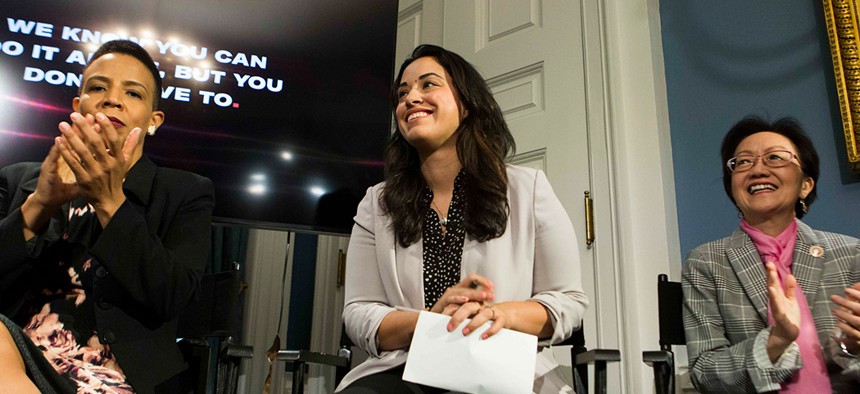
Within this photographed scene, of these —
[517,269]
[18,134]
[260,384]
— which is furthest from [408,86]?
[18,134]

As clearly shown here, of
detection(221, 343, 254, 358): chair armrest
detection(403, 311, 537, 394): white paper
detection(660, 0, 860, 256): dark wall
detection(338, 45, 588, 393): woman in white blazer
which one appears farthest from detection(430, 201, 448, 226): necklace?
detection(660, 0, 860, 256): dark wall

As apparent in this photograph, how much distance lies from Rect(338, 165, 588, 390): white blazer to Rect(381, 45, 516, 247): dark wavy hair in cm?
4

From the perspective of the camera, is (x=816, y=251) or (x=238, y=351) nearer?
(x=238, y=351)

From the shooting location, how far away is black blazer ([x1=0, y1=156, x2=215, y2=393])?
1417 mm

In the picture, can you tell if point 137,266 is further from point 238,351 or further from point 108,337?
point 238,351

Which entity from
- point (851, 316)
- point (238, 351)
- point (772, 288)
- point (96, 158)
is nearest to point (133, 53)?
point (96, 158)

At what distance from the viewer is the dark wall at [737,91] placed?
2.38 m

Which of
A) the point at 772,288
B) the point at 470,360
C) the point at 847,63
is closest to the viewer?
the point at 470,360

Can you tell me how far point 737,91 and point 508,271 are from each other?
5.17ft

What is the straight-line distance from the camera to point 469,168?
177cm

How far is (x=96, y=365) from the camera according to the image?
145cm

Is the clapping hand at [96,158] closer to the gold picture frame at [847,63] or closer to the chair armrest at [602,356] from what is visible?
the chair armrest at [602,356]

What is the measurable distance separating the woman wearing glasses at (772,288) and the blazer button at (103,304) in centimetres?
139

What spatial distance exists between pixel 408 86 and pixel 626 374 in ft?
4.29
